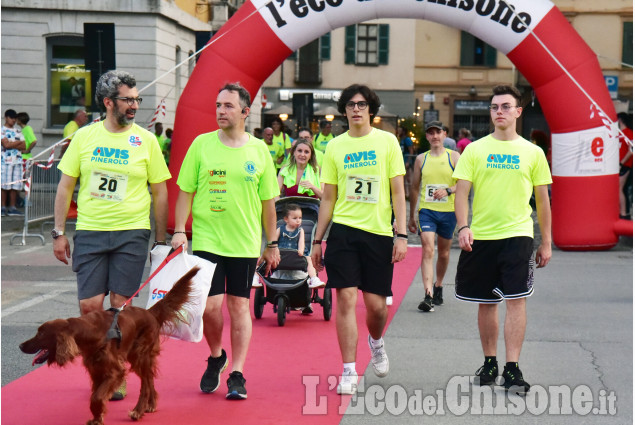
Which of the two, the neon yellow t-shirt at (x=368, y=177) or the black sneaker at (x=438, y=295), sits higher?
the neon yellow t-shirt at (x=368, y=177)

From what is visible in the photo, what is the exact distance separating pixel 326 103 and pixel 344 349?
43.6 metres

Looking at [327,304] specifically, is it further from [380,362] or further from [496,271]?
[496,271]

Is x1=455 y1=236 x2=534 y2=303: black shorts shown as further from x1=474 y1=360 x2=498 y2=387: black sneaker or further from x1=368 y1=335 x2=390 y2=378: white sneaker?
x1=368 y1=335 x2=390 y2=378: white sneaker

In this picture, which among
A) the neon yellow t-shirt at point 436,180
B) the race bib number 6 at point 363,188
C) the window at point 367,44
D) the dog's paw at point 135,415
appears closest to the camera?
the dog's paw at point 135,415

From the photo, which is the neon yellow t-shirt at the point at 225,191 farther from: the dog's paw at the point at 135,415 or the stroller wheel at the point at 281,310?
the stroller wheel at the point at 281,310

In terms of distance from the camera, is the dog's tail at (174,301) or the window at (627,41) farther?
the window at (627,41)

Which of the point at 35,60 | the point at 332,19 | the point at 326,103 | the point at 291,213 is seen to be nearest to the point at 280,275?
the point at 291,213

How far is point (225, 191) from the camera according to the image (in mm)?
5996

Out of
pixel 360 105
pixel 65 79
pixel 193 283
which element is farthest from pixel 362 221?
pixel 65 79

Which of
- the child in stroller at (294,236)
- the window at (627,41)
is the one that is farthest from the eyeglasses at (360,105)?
the window at (627,41)

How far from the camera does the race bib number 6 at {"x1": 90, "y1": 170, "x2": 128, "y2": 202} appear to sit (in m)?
5.92

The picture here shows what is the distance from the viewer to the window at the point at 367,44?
50594mm

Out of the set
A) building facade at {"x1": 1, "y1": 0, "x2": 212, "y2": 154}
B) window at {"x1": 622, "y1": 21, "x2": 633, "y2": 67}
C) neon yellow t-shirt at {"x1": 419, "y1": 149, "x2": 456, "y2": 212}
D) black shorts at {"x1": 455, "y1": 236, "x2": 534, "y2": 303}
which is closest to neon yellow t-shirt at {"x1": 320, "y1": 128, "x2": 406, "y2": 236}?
black shorts at {"x1": 455, "y1": 236, "x2": 534, "y2": 303}

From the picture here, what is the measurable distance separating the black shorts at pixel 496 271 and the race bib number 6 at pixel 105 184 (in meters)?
2.27
